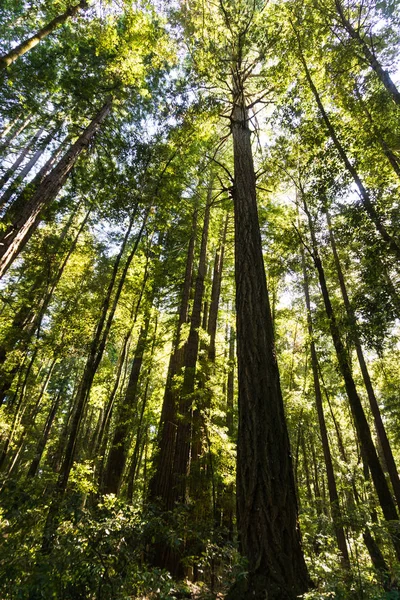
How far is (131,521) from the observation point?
3.04 m

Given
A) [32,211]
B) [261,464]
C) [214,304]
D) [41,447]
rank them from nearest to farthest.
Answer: [261,464]
[32,211]
[214,304]
[41,447]

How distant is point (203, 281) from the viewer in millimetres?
9414

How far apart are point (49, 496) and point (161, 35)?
35.5 ft

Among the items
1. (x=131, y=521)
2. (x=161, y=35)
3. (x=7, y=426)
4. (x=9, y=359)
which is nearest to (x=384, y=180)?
(x=161, y=35)

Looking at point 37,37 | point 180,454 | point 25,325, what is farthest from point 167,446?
point 37,37

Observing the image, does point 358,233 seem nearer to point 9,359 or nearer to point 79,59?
point 9,359

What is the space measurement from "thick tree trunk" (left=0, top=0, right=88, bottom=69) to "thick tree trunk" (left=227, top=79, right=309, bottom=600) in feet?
18.6

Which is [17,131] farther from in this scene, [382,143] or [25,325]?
[382,143]

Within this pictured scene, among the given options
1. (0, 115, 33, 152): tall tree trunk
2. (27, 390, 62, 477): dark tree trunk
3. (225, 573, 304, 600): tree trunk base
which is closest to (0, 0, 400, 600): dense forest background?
(225, 573, 304, 600): tree trunk base

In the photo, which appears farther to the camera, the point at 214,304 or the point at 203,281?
the point at 214,304

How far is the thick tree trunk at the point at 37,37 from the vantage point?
530 centimetres

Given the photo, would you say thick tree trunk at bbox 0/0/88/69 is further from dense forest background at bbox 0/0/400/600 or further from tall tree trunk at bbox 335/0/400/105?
tall tree trunk at bbox 335/0/400/105

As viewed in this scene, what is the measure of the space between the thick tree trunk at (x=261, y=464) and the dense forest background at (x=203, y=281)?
0.02m

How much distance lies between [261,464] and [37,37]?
8734 mm
